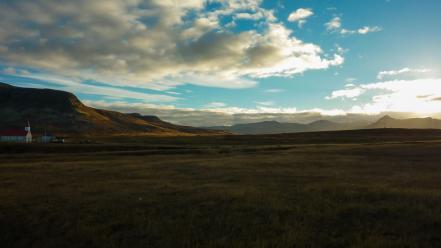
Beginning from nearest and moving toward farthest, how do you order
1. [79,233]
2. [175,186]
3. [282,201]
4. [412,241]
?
[412,241] → [79,233] → [282,201] → [175,186]

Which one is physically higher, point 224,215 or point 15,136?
point 224,215

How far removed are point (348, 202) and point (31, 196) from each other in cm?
1827

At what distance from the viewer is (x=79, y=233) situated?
13.2 m

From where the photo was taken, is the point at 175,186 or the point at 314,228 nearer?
the point at 314,228

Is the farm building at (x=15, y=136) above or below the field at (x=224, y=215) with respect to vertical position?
below

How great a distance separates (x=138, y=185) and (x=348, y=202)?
14.9 meters

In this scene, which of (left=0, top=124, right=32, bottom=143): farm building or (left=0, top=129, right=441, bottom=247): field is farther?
(left=0, top=124, right=32, bottom=143): farm building

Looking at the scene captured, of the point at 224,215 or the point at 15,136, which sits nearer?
the point at 224,215

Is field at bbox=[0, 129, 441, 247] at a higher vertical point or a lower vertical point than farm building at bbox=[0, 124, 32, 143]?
higher

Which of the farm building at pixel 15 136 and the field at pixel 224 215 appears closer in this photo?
the field at pixel 224 215

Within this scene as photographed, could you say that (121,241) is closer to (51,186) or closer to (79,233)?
(79,233)

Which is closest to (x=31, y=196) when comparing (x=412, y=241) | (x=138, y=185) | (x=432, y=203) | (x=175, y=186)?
(x=138, y=185)

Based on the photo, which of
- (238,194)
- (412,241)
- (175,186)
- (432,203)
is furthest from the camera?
(175,186)

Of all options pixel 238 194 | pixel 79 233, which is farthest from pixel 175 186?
pixel 79 233
